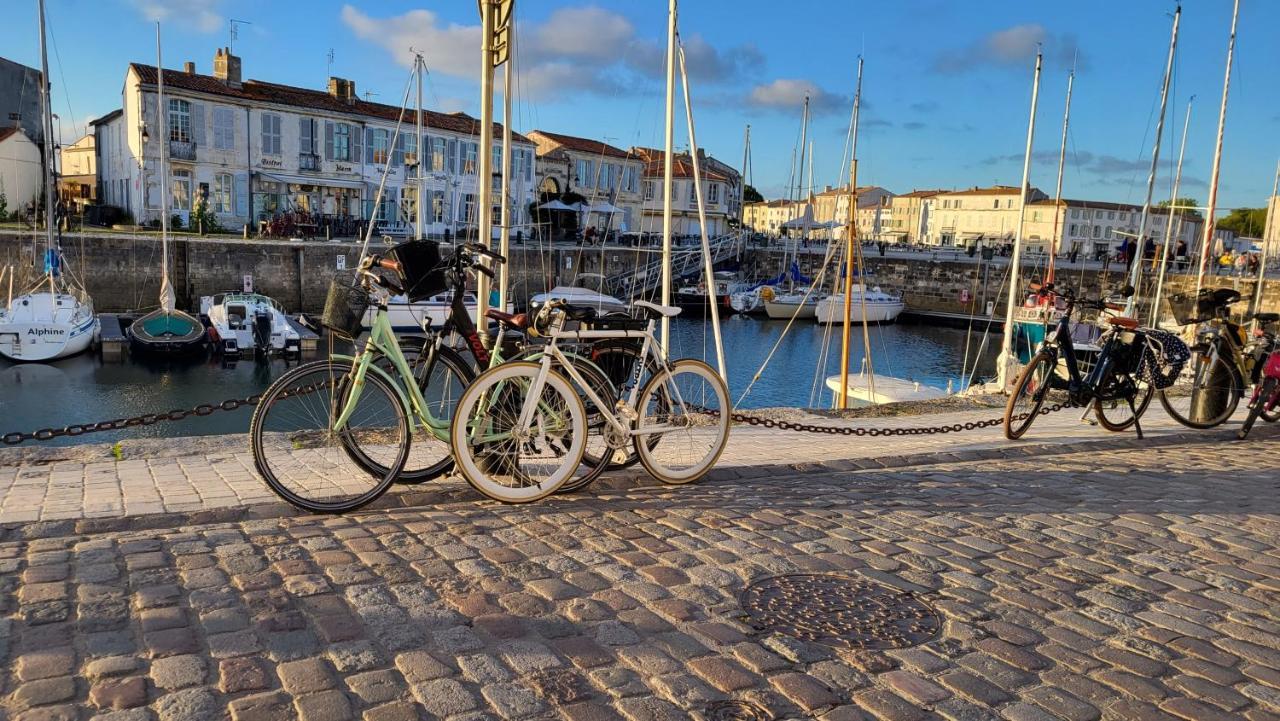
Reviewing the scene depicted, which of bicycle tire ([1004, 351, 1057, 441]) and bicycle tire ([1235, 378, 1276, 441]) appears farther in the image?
bicycle tire ([1235, 378, 1276, 441])

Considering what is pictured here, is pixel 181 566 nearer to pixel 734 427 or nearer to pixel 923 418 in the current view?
pixel 734 427

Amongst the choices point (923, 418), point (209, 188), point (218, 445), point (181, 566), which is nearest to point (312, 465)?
point (181, 566)

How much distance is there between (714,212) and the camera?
75.3 meters

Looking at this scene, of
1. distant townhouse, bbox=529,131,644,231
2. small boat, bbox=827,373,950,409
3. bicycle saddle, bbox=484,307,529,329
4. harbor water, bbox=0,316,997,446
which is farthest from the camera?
distant townhouse, bbox=529,131,644,231

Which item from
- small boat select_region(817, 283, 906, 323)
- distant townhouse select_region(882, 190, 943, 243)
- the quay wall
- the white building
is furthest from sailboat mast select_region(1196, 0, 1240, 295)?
distant townhouse select_region(882, 190, 943, 243)

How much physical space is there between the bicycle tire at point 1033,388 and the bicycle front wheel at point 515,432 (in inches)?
179

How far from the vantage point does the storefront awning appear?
46.0 metres

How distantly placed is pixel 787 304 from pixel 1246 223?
86857 millimetres

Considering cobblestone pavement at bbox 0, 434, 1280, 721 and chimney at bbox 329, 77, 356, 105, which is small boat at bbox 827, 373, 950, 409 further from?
chimney at bbox 329, 77, 356, 105

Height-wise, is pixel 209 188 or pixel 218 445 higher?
pixel 209 188

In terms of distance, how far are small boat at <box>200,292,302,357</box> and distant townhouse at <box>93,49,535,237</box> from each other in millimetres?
12187

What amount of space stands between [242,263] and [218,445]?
112 ft

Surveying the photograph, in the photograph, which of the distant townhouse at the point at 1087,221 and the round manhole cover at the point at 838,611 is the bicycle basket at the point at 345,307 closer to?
the round manhole cover at the point at 838,611

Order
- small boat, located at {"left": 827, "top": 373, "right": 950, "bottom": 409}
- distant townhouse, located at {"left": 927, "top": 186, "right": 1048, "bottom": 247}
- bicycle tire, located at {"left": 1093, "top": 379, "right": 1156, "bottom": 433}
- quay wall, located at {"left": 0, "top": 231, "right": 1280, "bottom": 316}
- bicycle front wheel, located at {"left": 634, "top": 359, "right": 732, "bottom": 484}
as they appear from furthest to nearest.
Result: distant townhouse, located at {"left": 927, "top": 186, "right": 1048, "bottom": 247} < quay wall, located at {"left": 0, "top": 231, "right": 1280, "bottom": 316} < small boat, located at {"left": 827, "top": 373, "right": 950, "bottom": 409} < bicycle tire, located at {"left": 1093, "top": 379, "right": 1156, "bottom": 433} < bicycle front wheel, located at {"left": 634, "top": 359, "right": 732, "bottom": 484}
